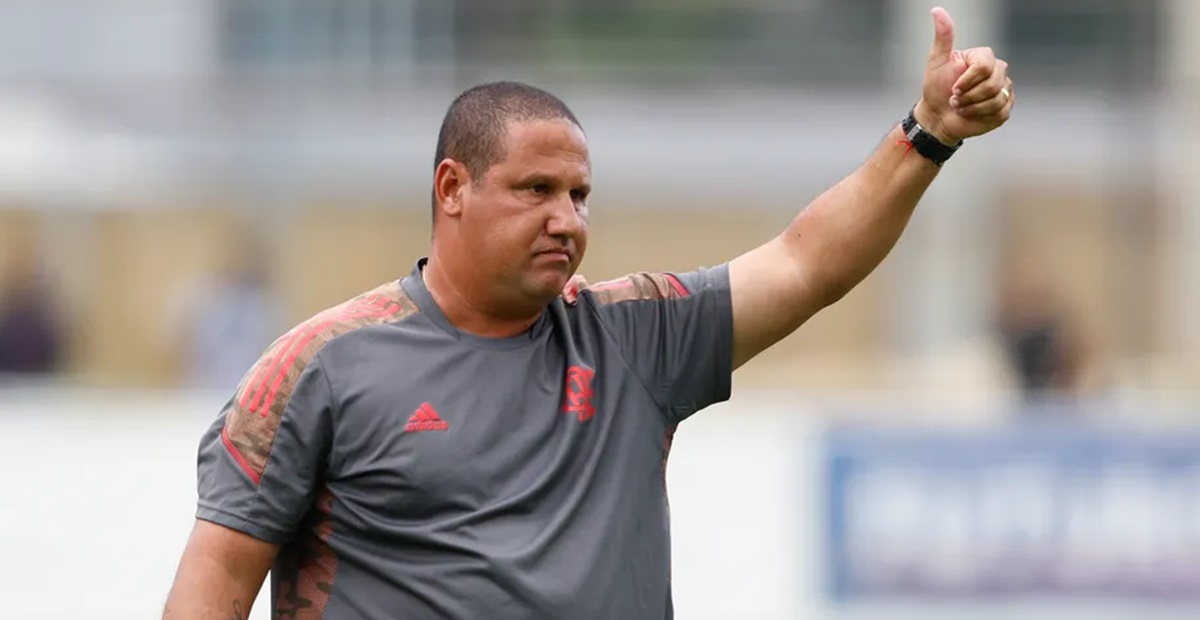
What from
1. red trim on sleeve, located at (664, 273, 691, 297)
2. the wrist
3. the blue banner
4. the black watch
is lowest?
the blue banner

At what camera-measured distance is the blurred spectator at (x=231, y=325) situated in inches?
518

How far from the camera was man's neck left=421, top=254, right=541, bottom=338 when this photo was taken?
3.85 meters

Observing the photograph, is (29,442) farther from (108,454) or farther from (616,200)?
(616,200)

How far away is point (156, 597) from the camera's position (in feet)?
33.5

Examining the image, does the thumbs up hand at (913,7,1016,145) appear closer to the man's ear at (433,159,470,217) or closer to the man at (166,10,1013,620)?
the man at (166,10,1013,620)

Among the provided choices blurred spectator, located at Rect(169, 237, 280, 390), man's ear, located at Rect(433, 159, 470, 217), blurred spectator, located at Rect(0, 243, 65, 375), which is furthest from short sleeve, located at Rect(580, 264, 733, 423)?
blurred spectator, located at Rect(0, 243, 65, 375)

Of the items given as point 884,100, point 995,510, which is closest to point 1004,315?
point 995,510

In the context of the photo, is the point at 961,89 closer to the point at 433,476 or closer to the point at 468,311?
the point at 468,311

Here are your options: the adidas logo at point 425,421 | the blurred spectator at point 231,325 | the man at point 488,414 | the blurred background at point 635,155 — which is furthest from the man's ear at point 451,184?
the blurred background at point 635,155

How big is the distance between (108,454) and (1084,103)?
33.4ft

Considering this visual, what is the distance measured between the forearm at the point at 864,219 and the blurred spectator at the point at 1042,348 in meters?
8.07

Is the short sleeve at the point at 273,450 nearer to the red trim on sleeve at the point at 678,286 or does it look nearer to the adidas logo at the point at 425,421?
the adidas logo at the point at 425,421

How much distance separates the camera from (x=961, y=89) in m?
3.78

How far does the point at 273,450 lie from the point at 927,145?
1.29 meters
